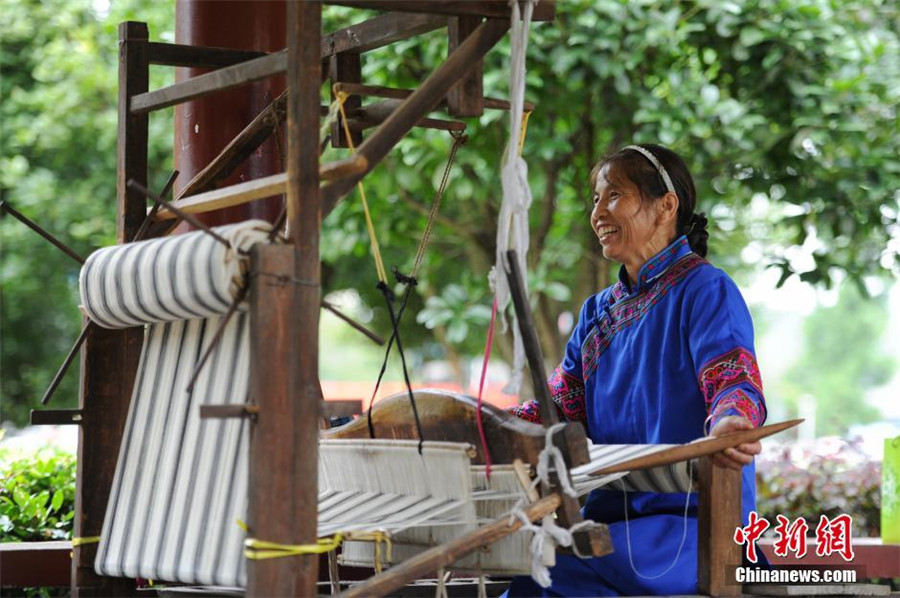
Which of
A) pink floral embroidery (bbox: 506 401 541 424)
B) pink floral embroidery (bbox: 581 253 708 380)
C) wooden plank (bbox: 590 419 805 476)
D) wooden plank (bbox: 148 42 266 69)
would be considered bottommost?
wooden plank (bbox: 590 419 805 476)

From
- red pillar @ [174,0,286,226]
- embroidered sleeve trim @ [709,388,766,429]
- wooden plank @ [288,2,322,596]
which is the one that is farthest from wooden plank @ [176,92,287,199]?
embroidered sleeve trim @ [709,388,766,429]

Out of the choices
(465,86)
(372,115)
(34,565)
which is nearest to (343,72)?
(372,115)

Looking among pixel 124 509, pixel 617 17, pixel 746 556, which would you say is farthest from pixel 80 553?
pixel 617 17

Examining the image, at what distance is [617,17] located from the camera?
238 inches

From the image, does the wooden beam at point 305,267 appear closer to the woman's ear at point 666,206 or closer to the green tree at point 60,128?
the woman's ear at point 666,206

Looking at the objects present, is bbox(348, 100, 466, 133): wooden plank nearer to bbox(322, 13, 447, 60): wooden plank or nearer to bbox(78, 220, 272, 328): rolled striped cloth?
bbox(322, 13, 447, 60): wooden plank

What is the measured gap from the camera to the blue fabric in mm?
3158

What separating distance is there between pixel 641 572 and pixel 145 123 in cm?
179

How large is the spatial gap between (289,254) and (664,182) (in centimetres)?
151

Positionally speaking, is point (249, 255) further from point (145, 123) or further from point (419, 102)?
point (145, 123)

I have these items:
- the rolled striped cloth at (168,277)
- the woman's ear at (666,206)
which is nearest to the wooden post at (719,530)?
the woman's ear at (666,206)

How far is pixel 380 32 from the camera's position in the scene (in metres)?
3.04

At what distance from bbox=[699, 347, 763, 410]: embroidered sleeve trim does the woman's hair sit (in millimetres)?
576

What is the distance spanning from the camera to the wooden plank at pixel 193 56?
11.1ft
